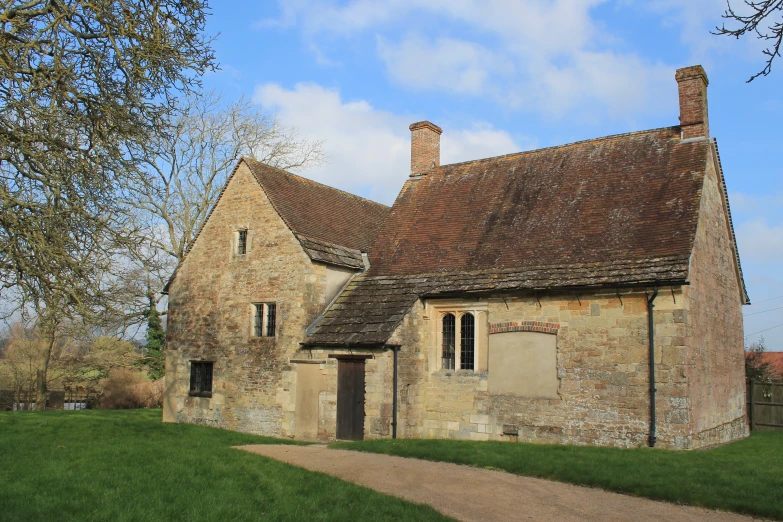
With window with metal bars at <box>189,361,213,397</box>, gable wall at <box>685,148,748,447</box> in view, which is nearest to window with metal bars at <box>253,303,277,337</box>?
window with metal bars at <box>189,361,213,397</box>

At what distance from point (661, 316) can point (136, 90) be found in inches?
467

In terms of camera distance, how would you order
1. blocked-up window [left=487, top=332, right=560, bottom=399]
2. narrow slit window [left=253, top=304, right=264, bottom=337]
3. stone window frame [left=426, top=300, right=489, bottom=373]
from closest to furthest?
blocked-up window [left=487, top=332, right=560, bottom=399], stone window frame [left=426, top=300, right=489, bottom=373], narrow slit window [left=253, top=304, right=264, bottom=337]

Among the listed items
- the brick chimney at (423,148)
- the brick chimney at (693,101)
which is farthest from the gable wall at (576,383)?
the brick chimney at (423,148)

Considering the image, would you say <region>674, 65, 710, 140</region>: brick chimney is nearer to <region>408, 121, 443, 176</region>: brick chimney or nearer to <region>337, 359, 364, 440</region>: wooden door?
<region>408, 121, 443, 176</region>: brick chimney

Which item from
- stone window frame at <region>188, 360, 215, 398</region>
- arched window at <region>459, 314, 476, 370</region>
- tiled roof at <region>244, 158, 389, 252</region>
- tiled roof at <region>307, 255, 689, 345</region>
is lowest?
stone window frame at <region>188, 360, 215, 398</region>

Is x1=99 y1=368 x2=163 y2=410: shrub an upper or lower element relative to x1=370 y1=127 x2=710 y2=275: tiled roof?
lower

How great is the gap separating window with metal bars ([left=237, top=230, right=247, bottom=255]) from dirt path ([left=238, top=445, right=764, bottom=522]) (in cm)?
979

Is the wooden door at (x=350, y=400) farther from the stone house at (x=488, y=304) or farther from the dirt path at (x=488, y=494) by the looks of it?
the dirt path at (x=488, y=494)

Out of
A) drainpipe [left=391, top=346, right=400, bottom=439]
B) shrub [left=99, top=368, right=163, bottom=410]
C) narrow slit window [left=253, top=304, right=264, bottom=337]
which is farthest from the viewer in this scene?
shrub [left=99, top=368, right=163, bottom=410]

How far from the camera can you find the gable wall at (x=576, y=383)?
14.7m

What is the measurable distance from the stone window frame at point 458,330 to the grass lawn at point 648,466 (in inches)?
104

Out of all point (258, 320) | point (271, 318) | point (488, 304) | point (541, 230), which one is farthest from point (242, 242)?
point (541, 230)

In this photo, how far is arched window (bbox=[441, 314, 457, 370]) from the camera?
18219mm

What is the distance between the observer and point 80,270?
898 centimetres
